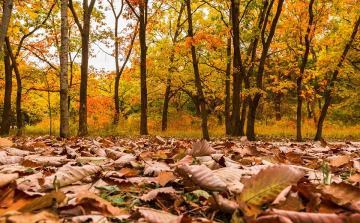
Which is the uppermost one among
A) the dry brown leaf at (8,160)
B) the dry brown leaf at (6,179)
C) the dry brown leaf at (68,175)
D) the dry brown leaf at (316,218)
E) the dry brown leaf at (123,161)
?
the dry brown leaf at (6,179)

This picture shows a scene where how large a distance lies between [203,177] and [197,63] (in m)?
7.15

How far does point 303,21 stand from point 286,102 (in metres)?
22.0

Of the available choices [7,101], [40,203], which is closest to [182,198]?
[40,203]

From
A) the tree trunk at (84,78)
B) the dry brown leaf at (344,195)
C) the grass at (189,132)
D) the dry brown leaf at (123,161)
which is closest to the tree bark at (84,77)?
the tree trunk at (84,78)

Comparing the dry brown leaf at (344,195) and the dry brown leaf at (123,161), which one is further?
the dry brown leaf at (123,161)

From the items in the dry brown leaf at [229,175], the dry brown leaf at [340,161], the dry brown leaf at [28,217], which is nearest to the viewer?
the dry brown leaf at [28,217]

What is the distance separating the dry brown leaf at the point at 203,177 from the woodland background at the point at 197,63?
12.4 ft

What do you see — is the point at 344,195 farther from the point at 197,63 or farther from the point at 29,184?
the point at 197,63

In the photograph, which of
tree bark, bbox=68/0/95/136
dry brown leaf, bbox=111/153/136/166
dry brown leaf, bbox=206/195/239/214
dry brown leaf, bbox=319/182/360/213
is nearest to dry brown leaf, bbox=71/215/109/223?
dry brown leaf, bbox=206/195/239/214

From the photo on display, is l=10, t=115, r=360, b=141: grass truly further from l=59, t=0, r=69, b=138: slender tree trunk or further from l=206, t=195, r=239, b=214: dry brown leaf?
l=206, t=195, r=239, b=214: dry brown leaf

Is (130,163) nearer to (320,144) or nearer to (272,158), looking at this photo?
(272,158)

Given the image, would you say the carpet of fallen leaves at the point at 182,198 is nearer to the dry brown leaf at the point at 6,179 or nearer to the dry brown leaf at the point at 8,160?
the dry brown leaf at the point at 6,179

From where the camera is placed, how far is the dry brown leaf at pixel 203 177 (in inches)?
47.5

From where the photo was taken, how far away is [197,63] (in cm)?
814
